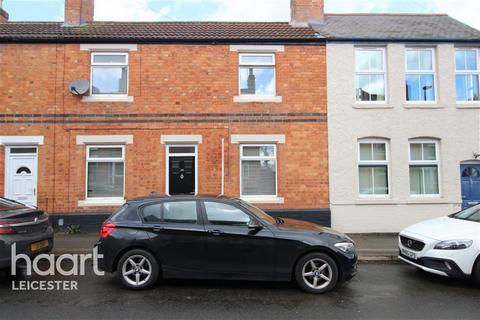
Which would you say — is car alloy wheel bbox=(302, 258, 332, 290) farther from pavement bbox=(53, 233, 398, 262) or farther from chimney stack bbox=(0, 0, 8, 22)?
chimney stack bbox=(0, 0, 8, 22)

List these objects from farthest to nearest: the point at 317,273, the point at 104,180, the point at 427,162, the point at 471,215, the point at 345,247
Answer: the point at 427,162
the point at 104,180
the point at 471,215
the point at 345,247
the point at 317,273

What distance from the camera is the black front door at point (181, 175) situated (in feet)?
35.8

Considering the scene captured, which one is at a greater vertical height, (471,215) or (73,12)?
(73,12)

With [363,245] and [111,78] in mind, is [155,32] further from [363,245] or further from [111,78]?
[363,245]

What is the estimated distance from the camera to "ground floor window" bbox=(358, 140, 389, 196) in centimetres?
1120

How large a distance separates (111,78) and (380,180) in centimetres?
895

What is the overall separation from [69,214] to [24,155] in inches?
88.4

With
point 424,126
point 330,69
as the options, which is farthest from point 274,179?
point 424,126

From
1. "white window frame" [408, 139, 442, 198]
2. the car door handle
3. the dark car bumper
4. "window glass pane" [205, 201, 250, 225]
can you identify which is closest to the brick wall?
"white window frame" [408, 139, 442, 198]

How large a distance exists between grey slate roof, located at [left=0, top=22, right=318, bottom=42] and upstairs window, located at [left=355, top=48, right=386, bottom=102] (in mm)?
1693

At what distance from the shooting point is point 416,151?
1127 centimetres

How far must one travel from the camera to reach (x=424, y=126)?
438 inches

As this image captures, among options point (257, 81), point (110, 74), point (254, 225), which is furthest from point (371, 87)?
point (110, 74)

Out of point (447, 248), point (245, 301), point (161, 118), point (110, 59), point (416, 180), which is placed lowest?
point (245, 301)
